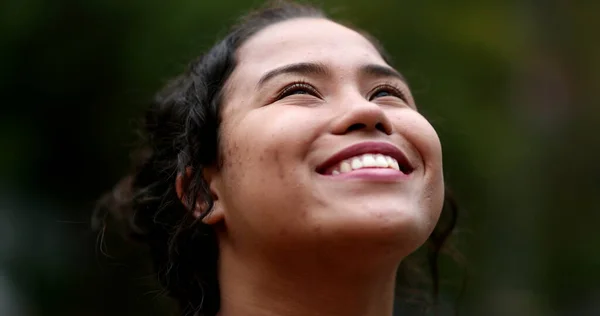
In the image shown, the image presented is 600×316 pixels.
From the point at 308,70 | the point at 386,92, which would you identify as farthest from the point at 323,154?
the point at 386,92

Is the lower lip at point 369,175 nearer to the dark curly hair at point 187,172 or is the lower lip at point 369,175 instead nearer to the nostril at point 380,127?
the nostril at point 380,127

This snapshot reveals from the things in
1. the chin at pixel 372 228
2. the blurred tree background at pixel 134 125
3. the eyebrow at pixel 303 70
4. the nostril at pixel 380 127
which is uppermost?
the eyebrow at pixel 303 70

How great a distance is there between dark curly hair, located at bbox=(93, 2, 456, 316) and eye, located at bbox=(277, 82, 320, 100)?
0.96 ft

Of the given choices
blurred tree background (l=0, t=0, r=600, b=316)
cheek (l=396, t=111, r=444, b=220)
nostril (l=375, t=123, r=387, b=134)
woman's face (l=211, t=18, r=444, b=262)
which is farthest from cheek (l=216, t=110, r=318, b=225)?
blurred tree background (l=0, t=0, r=600, b=316)

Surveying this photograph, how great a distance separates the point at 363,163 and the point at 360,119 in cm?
13

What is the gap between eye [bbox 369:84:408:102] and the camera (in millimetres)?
2747

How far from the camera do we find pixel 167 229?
3.17 metres

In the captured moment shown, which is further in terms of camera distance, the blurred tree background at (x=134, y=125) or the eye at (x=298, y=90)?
the blurred tree background at (x=134, y=125)

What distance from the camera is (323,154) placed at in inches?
96.7

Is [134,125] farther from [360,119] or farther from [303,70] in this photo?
[360,119]

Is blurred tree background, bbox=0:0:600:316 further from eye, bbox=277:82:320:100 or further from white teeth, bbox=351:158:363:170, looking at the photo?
white teeth, bbox=351:158:363:170

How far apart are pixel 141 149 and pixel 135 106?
3014 mm

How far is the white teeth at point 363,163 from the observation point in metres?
2.45

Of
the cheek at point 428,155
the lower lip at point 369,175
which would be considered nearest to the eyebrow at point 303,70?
the cheek at point 428,155
